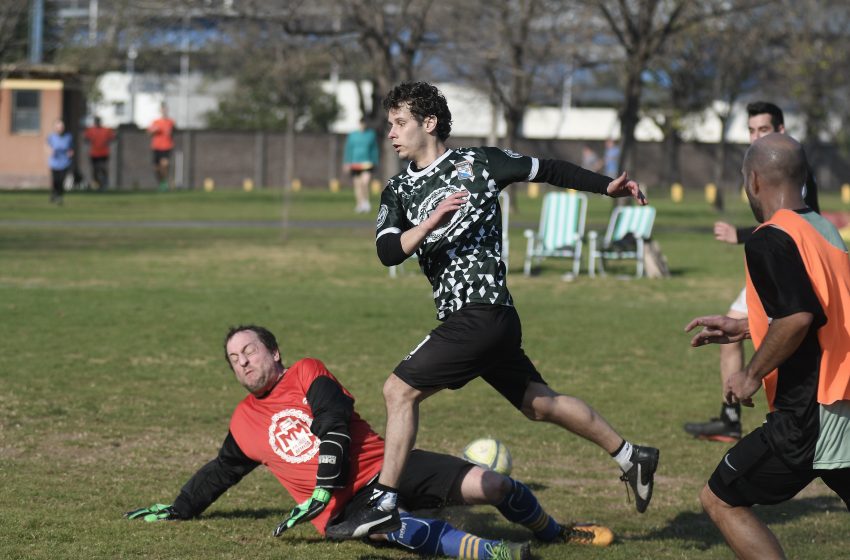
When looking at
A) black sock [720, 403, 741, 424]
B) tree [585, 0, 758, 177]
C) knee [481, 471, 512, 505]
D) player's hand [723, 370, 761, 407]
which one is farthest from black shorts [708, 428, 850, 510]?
tree [585, 0, 758, 177]

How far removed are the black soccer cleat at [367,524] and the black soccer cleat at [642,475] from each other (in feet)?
3.98

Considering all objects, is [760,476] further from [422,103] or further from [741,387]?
[422,103]

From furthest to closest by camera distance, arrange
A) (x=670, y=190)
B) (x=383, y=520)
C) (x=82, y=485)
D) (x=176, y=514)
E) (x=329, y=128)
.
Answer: (x=329, y=128) → (x=670, y=190) → (x=82, y=485) → (x=176, y=514) → (x=383, y=520)

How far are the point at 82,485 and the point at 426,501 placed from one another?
87.0 inches

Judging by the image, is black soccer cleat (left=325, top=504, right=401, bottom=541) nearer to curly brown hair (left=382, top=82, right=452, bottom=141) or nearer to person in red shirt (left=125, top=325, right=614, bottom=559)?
person in red shirt (left=125, top=325, right=614, bottom=559)

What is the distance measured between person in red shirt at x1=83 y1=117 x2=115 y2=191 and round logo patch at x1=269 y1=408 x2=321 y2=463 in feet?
109

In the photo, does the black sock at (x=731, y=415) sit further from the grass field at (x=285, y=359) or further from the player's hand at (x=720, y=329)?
the player's hand at (x=720, y=329)

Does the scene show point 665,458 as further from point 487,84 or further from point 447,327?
point 487,84

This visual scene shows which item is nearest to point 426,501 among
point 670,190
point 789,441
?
point 789,441

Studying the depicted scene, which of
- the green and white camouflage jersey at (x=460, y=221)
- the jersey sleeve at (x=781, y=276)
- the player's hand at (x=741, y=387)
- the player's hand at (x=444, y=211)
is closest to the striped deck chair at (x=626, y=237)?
the green and white camouflage jersey at (x=460, y=221)

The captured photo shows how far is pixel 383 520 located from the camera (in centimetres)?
544

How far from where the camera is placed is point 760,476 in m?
4.69

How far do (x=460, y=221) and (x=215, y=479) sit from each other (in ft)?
5.72

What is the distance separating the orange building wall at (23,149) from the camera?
39.9m
